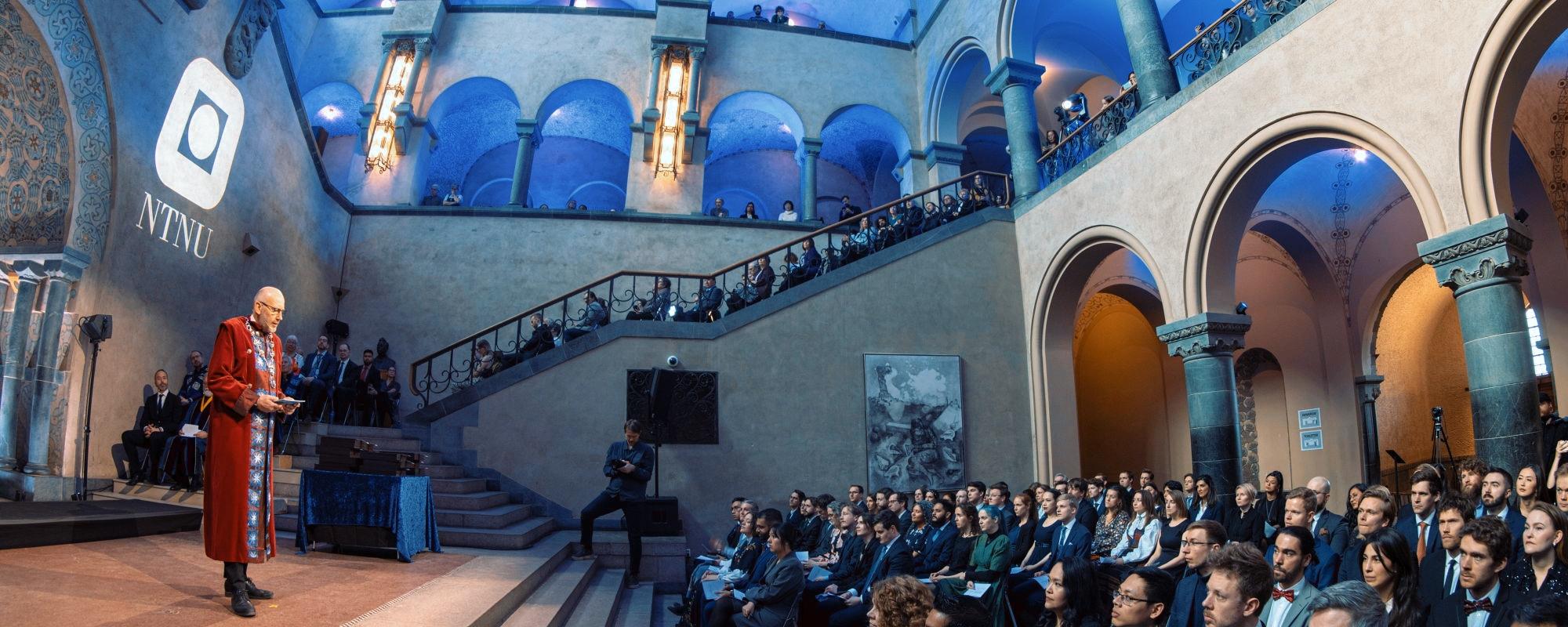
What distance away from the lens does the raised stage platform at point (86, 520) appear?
522 centimetres

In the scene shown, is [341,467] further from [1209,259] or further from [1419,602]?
[1209,259]

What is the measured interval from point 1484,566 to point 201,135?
433 inches

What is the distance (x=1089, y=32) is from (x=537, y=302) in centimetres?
1013

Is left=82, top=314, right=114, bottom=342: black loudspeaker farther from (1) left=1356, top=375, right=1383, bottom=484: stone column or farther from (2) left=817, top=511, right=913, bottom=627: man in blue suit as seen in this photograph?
(1) left=1356, top=375, right=1383, bottom=484: stone column

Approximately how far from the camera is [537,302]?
13.6 metres

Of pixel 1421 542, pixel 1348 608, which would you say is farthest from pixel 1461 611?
pixel 1348 608

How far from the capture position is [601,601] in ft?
21.7

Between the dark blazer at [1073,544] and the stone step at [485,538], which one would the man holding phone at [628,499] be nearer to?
the stone step at [485,538]

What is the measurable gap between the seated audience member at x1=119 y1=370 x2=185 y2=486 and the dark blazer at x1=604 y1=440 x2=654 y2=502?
12.9 ft

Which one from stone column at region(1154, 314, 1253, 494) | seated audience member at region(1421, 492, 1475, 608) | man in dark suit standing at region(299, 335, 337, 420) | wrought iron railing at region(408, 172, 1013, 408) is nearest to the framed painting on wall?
wrought iron railing at region(408, 172, 1013, 408)

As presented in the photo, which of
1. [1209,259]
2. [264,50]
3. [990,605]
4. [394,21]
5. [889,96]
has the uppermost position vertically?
[394,21]

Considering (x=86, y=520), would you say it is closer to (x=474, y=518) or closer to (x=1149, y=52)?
(x=474, y=518)

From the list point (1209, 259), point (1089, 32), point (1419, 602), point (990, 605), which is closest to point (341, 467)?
point (990, 605)

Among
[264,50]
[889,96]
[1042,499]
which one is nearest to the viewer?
[1042,499]
